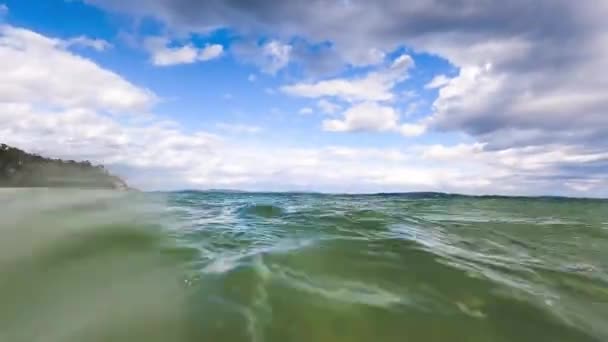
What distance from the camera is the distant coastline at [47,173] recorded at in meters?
37.0

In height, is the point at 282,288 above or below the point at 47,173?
below

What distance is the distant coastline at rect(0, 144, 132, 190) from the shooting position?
37.0 metres

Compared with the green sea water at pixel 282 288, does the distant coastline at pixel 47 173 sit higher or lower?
higher

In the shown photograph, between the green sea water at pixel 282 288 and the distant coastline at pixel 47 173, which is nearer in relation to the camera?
the green sea water at pixel 282 288

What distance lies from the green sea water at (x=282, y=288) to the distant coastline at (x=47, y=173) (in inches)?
1600

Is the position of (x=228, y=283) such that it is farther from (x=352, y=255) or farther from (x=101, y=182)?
(x=101, y=182)

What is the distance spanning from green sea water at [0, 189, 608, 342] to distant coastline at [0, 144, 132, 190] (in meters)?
40.6

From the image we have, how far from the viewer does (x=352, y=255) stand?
4.77m

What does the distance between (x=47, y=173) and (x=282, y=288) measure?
5029cm

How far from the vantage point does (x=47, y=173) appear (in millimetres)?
42188

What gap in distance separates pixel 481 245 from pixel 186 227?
5.96 meters

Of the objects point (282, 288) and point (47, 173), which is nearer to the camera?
point (282, 288)

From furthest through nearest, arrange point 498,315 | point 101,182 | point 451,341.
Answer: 1. point 101,182
2. point 498,315
3. point 451,341

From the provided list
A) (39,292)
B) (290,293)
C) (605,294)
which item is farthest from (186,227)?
(605,294)
